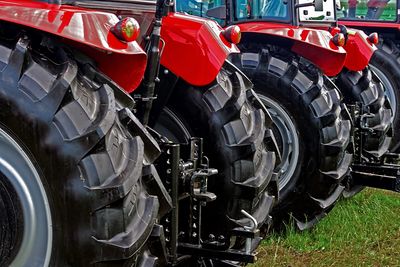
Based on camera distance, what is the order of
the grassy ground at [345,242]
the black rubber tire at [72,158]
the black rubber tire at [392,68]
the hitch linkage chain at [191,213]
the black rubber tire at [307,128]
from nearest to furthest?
the black rubber tire at [72,158] < the hitch linkage chain at [191,213] < the grassy ground at [345,242] < the black rubber tire at [307,128] < the black rubber tire at [392,68]

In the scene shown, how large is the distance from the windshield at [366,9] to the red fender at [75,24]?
5428 mm

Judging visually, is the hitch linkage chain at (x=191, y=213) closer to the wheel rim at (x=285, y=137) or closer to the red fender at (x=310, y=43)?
the wheel rim at (x=285, y=137)

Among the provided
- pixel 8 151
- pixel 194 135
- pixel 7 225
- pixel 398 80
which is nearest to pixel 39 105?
pixel 8 151

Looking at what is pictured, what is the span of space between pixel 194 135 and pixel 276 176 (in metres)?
0.55

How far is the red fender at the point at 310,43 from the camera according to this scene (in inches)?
190

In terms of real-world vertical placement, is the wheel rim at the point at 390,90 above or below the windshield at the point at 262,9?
below

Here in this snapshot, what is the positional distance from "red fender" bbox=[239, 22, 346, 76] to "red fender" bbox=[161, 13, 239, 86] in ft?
5.11

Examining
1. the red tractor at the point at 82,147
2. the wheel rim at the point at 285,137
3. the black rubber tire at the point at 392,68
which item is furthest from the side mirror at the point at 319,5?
the red tractor at the point at 82,147

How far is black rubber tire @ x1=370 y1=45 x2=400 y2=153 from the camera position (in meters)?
7.04

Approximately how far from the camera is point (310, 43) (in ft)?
15.9

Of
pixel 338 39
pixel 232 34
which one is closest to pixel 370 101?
pixel 338 39

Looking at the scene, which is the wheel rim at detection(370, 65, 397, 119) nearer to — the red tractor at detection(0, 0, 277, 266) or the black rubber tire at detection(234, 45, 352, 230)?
the black rubber tire at detection(234, 45, 352, 230)

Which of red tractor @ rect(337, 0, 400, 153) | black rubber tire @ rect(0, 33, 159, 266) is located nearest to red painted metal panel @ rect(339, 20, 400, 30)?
red tractor @ rect(337, 0, 400, 153)

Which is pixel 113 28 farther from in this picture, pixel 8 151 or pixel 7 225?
pixel 7 225
